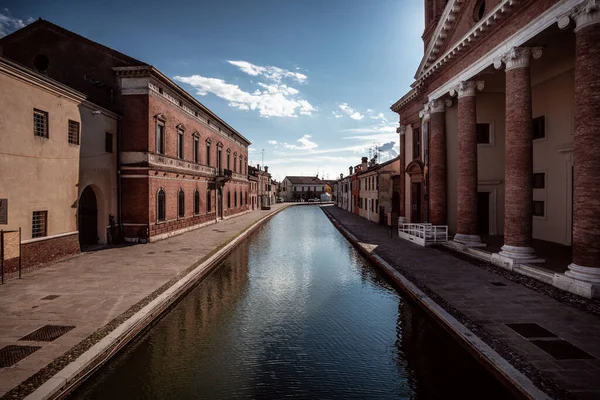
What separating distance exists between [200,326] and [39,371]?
3.31 metres

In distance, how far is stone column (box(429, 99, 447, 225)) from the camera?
1895 cm

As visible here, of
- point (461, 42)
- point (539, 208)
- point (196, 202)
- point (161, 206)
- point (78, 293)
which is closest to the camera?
point (78, 293)

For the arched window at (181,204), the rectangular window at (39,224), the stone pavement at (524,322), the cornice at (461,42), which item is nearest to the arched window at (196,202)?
the arched window at (181,204)

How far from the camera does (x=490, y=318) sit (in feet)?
25.4

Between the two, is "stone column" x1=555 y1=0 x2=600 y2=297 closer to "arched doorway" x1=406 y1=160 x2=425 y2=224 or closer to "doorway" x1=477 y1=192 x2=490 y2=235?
"doorway" x1=477 y1=192 x2=490 y2=235

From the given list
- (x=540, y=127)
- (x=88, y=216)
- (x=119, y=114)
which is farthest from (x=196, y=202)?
(x=540, y=127)

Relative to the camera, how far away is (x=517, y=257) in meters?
12.1

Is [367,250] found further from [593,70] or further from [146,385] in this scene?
[146,385]

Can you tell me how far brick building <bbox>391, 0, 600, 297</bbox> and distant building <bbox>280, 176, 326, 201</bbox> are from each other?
8782 cm

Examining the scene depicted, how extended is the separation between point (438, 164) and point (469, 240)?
5.00 metres

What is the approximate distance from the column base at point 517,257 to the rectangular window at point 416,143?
457 inches

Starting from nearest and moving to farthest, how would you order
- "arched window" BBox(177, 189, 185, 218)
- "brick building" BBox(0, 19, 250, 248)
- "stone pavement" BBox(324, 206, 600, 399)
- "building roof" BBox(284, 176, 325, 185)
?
"stone pavement" BBox(324, 206, 600, 399) → "brick building" BBox(0, 19, 250, 248) → "arched window" BBox(177, 189, 185, 218) → "building roof" BBox(284, 176, 325, 185)

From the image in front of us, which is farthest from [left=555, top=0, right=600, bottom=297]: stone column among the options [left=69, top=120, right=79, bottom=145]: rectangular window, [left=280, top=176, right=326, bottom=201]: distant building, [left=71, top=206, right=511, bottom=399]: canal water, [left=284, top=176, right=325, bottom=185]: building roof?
[left=284, top=176, right=325, bottom=185]: building roof

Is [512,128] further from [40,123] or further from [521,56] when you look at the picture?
[40,123]
